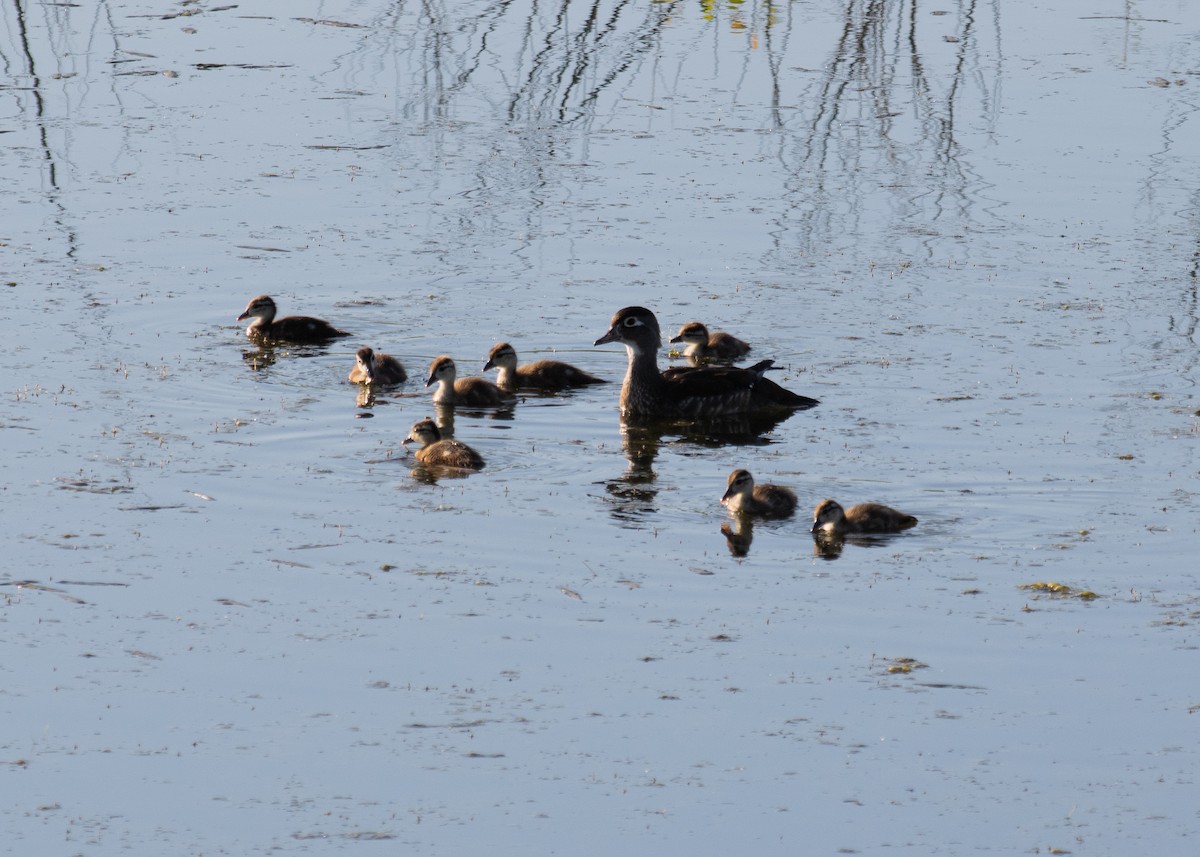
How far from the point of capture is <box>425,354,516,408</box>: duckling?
12.1 m

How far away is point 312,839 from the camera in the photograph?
6.33m

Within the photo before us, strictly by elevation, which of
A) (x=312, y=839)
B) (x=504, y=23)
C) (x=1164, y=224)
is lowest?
(x=312, y=839)

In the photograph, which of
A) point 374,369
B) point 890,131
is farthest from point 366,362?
point 890,131

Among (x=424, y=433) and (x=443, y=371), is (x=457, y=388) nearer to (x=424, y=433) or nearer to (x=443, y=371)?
(x=443, y=371)

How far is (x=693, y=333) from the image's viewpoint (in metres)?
13.1

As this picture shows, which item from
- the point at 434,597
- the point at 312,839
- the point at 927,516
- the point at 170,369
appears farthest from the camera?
the point at 170,369

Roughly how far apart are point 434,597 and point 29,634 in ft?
5.74

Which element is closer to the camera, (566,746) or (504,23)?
(566,746)

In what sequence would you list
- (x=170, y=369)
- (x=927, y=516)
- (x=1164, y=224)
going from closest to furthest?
(x=927, y=516)
(x=170, y=369)
(x=1164, y=224)

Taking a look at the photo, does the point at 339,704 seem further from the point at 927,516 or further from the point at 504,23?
the point at 504,23

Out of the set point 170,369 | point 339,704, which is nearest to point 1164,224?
point 170,369

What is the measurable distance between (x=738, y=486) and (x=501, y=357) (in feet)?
9.90

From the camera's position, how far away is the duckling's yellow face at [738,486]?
9898mm

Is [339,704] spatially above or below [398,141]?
below
